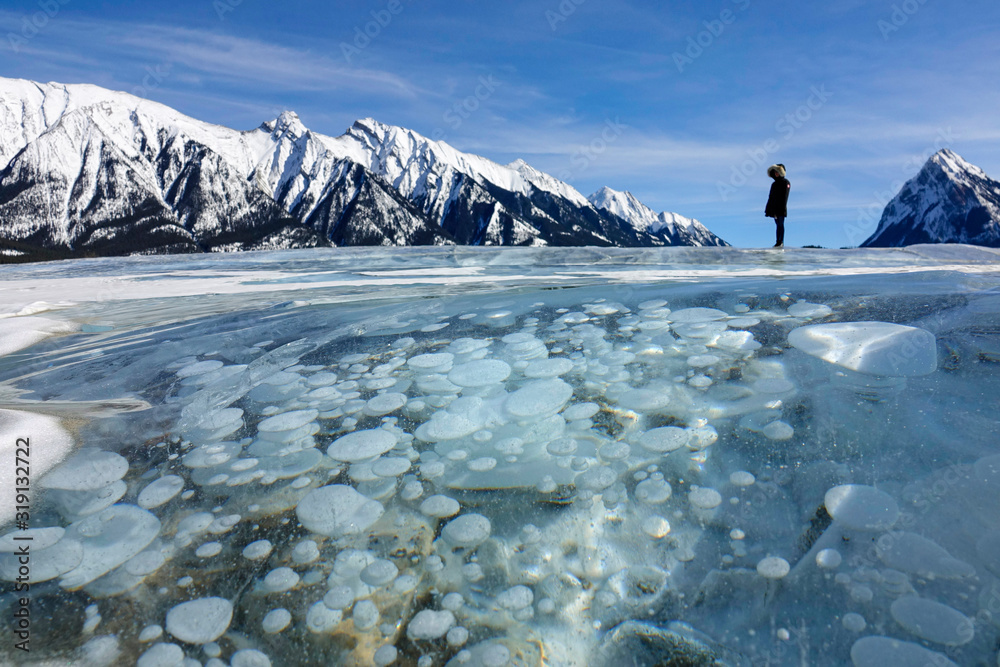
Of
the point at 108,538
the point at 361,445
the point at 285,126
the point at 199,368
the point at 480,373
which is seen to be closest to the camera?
the point at 108,538

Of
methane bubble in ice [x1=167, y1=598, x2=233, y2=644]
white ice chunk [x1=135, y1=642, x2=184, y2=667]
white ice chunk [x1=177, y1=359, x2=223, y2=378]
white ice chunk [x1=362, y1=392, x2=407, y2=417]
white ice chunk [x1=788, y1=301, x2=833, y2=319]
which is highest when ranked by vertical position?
white ice chunk [x1=788, y1=301, x2=833, y2=319]

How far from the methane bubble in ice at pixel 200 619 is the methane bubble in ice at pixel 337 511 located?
0.94ft

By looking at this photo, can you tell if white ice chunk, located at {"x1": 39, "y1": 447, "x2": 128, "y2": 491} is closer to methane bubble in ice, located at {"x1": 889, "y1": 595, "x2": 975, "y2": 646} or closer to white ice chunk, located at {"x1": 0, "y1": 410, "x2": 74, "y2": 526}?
white ice chunk, located at {"x1": 0, "y1": 410, "x2": 74, "y2": 526}

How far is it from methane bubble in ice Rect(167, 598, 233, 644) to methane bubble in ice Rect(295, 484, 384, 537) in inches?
11.3

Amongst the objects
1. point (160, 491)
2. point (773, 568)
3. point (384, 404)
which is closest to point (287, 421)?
point (384, 404)

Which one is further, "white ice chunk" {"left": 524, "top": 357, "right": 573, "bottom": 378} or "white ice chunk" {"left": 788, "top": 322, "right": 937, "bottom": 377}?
"white ice chunk" {"left": 524, "top": 357, "right": 573, "bottom": 378}

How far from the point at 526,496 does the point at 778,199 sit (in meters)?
9.90

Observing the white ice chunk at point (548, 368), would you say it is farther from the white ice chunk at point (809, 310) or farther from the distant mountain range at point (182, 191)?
the distant mountain range at point (182, 191)

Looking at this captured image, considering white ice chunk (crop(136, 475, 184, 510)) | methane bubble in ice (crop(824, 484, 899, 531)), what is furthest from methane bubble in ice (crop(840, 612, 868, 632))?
white ice chunk (crop(136, 475, 184, 510))

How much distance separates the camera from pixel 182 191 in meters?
154

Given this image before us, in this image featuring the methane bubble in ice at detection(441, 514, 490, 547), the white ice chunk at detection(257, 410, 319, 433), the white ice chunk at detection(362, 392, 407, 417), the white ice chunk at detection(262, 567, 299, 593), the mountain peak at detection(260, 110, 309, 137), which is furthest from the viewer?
the mountain peak at detection(260, 110, 309, 137)

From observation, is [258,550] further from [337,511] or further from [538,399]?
[538,399]

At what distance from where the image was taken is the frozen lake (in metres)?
1.14

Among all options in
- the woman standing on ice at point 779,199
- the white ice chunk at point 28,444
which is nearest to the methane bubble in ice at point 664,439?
the white ice chunk at point 28,444
